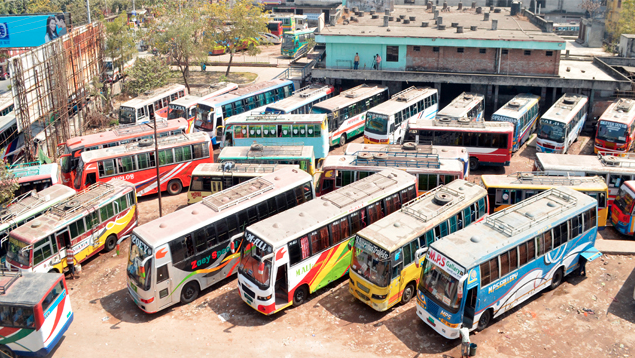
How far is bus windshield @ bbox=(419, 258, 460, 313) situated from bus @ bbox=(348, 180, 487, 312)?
0.95 metres

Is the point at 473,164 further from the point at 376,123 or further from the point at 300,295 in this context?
the point at 300,295

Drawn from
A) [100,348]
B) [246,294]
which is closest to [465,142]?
[246,294]

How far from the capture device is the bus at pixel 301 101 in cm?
3216

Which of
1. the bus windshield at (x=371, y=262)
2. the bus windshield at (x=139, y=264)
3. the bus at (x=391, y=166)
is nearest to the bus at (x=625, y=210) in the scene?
the bus at (x=391, y=166)

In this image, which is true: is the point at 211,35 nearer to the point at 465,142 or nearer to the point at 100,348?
the point at 465,142

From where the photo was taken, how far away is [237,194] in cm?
1983

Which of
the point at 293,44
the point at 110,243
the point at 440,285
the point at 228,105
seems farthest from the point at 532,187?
the point at 293,44

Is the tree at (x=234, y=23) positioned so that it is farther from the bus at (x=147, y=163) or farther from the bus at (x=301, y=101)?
the bus at (x=147, y=163)

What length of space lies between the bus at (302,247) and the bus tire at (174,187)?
10.6 metres

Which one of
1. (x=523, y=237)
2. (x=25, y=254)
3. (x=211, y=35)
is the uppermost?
(x=211, y=35)

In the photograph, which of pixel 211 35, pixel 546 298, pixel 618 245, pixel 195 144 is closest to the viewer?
pixel 546 298

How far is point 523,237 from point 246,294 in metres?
8.99

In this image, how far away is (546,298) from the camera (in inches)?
716

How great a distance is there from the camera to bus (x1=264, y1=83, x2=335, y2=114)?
3216 cm
